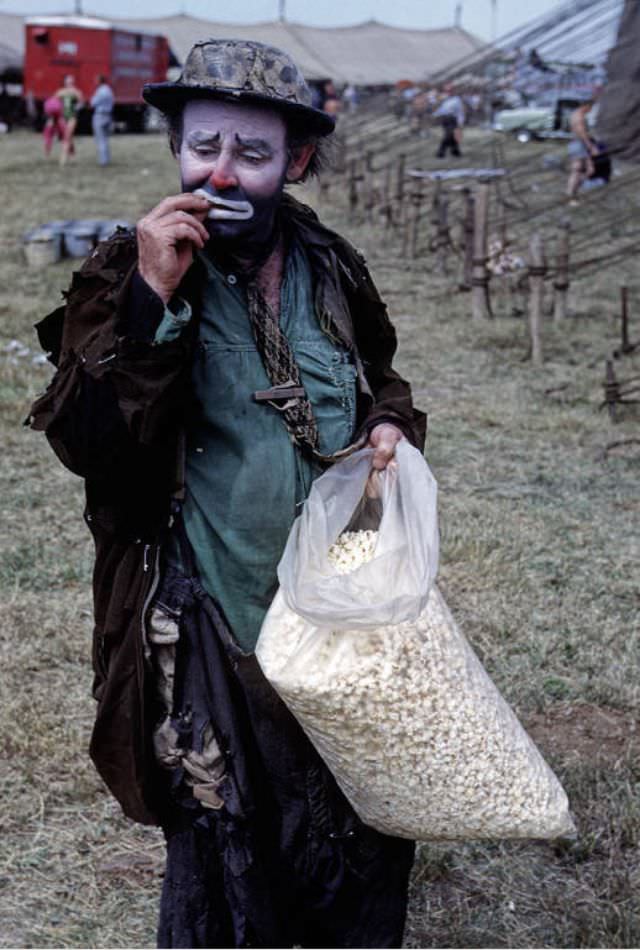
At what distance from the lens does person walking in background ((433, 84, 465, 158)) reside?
19.3 metres

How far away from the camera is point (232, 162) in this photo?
1.69 m

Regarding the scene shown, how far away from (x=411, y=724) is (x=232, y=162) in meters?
0.79

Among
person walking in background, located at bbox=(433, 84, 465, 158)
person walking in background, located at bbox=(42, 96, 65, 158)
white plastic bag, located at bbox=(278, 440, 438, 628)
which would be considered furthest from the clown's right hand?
person walking in background, located at bbox=(42, 96, 65, 158)

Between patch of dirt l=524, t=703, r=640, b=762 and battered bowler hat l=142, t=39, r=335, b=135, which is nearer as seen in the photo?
battered bowler hat l=142, t=39, r=335, b=135

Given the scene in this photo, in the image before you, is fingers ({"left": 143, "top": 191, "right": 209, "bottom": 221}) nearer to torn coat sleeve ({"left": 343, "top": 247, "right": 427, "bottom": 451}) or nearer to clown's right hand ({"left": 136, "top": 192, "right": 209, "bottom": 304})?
clown's right hand ({"left": 136, "top": 192, "right": 209, "bottom": 304})

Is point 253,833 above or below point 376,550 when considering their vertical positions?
below

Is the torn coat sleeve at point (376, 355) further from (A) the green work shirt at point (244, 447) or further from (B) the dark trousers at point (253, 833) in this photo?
(B) the dark trousers at point (253, 833)

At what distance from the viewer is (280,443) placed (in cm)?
179

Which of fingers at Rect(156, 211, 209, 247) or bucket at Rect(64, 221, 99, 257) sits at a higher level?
fingers at Rect(156, 211, 209, 247)

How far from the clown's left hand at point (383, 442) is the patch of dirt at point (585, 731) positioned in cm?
150

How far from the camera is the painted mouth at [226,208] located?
65.6 inches

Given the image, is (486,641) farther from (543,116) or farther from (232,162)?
(543,116)

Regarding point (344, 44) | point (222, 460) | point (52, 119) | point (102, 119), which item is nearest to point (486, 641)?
point (222, 460)

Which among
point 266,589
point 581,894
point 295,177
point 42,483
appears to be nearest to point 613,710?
point 581,894
